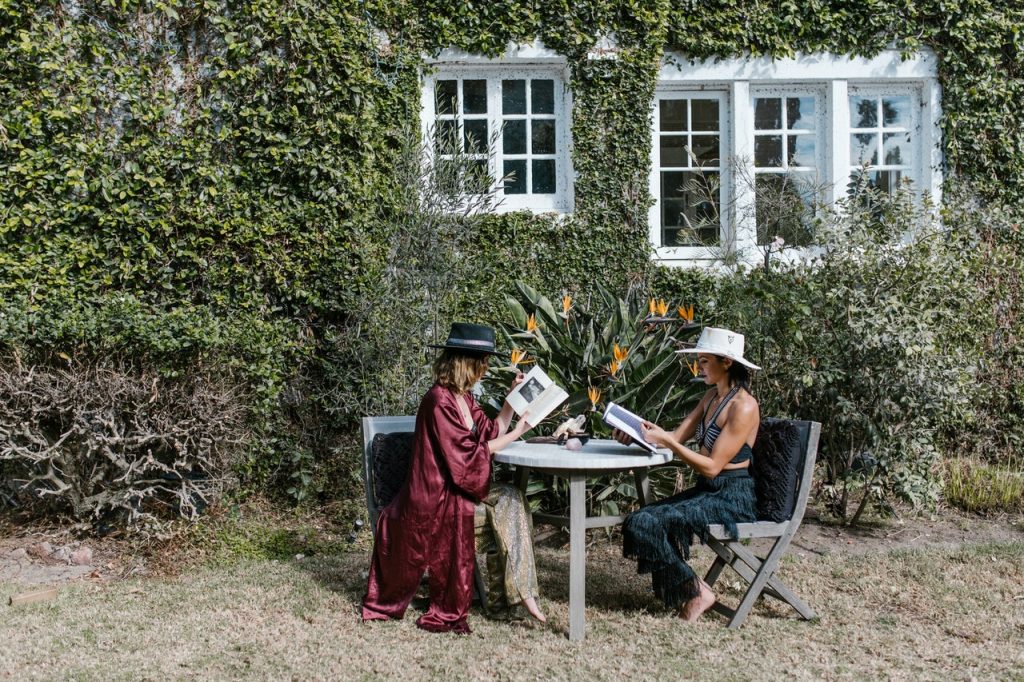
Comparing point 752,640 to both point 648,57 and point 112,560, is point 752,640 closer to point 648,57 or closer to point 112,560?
point 112,560

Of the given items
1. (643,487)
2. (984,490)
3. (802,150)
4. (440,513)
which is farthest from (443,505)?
(802,150)

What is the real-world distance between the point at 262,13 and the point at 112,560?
4.28m

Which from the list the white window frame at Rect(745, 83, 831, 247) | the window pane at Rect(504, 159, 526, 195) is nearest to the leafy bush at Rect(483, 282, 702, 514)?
the window pane at Rect(504, 159, 526, 195)

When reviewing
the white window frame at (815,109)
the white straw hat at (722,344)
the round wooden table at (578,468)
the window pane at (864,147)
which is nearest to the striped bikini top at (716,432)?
the white straw hat at (722,344)

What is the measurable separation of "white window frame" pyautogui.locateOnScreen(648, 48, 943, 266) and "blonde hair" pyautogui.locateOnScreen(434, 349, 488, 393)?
442 centimetres

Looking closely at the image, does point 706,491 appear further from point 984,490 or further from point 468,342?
point 984,490

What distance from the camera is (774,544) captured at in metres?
4.95

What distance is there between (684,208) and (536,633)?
5.55 m

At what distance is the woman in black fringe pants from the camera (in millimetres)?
4898

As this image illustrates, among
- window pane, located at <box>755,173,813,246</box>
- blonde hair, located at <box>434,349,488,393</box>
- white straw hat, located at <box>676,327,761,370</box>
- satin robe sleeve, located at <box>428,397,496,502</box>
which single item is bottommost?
satin robe sleeve, located at <box>428,397,496,502</box>

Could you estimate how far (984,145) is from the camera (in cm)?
923

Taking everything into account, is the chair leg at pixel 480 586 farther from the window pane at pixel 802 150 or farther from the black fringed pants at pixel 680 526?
the window pane at pixel 802 150

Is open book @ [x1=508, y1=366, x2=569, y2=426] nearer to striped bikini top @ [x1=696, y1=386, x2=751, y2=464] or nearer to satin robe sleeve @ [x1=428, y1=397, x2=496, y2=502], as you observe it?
satin robe sleeve @ [x1=428, y1=397, x2=496, y2=502]

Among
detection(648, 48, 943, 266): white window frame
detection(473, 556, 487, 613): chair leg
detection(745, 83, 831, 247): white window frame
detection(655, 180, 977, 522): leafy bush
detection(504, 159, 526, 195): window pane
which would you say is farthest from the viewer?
detection(745, 83, 831, 247): white window frame
